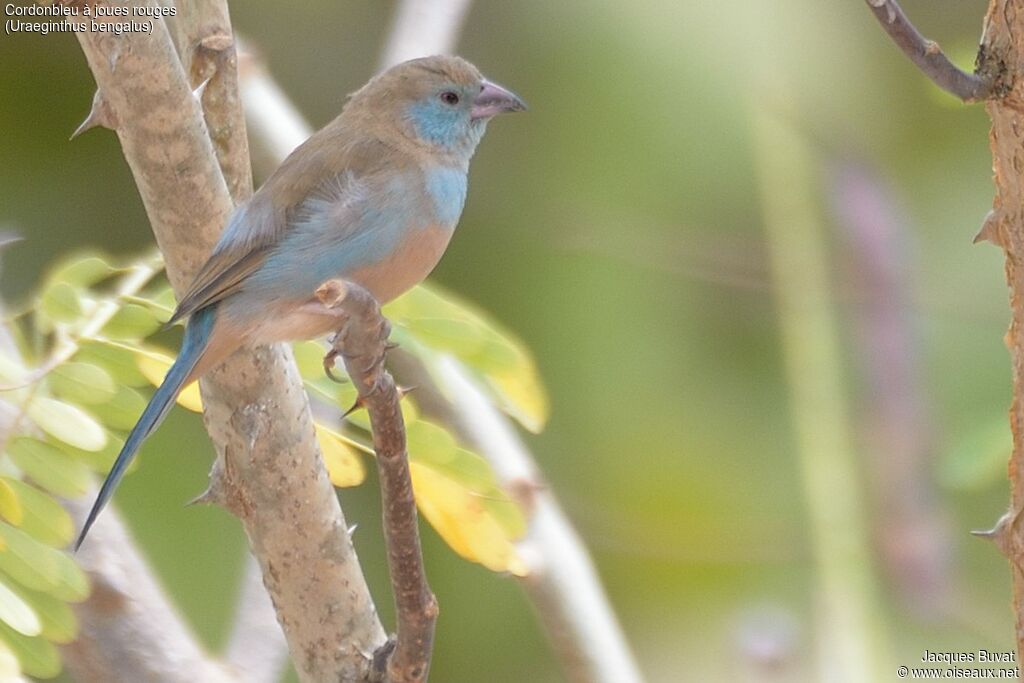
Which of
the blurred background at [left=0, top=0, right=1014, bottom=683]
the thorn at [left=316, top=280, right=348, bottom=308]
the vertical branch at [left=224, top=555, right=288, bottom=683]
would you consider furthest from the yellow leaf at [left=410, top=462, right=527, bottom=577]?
the blurred background at [left=0, top=0, right=1014, bottom=683]

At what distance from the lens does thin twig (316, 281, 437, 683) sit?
5.70 ft

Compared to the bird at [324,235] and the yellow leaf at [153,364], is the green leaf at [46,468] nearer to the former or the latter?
the bird at [324,235]

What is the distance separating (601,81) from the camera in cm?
514

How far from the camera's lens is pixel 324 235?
2.37m

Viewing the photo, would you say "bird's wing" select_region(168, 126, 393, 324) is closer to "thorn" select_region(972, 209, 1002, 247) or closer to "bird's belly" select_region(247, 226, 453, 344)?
"bird's belly" select_region(247, 226, 453, 344)

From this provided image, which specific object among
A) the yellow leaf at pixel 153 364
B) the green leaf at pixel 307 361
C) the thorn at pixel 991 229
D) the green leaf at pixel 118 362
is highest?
the thorn at pixel 991 229

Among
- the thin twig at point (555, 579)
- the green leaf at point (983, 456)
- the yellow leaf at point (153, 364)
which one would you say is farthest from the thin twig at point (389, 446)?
the green leaf at point (983, 456)

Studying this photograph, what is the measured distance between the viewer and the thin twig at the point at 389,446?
174 cm

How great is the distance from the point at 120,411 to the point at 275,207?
421 millimetres

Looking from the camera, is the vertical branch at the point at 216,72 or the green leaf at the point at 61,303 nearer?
the green leaf at the point at 61,303

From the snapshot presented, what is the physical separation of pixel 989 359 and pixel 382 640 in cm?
306

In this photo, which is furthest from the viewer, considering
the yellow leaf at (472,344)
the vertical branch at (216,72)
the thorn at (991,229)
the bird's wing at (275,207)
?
the yellow leaf at (472,344)

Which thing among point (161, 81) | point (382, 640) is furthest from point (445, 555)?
point (161, 81)

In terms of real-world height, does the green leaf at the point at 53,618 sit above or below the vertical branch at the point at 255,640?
below
